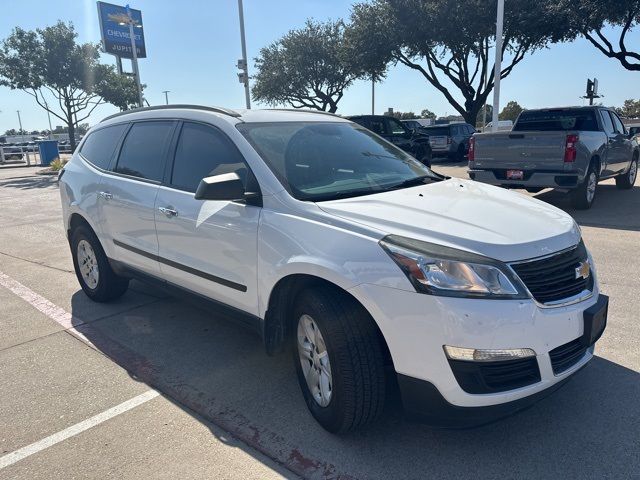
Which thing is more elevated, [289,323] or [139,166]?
[139,166]

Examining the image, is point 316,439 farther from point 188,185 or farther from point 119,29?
point 119,29

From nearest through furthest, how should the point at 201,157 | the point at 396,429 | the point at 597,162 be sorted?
the point at 396,429 → the point at 201,157 → the point at 597,162

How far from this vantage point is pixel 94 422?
3000 millimetres

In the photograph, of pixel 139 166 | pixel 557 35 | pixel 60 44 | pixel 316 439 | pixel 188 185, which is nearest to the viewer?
pixel 316 439

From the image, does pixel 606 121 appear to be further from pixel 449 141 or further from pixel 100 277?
pixel 100 277

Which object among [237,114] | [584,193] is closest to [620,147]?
[584,193]

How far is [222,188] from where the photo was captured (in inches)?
116

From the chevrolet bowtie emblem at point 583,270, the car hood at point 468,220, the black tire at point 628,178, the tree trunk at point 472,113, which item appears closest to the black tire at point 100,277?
the car hood at point 468,220

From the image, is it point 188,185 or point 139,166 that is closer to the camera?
point 188,185

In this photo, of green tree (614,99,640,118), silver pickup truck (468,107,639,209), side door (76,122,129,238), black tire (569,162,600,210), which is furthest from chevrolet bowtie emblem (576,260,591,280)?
green tree (614,99,640,118)

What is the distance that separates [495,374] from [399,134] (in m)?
15.0

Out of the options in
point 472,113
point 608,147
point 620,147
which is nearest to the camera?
point 608,147

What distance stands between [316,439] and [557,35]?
24.4 metres

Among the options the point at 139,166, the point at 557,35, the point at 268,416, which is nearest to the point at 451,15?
the point at 557,35
